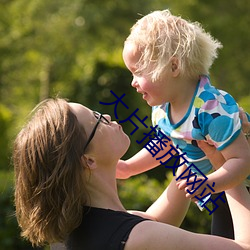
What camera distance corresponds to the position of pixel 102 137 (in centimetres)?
292

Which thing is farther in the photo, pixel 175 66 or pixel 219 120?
pixel 175 66

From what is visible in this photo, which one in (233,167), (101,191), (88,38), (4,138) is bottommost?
(4,138)

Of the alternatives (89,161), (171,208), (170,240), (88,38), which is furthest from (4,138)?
(170,240)

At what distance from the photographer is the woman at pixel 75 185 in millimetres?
2795

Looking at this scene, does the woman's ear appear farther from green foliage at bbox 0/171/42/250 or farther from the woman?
green foliage at bbox 0/171/42/250

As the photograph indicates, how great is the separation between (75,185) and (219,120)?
2.11ft

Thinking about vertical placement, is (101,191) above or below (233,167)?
below

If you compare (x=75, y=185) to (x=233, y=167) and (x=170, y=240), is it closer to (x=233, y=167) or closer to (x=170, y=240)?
(x=170, y=240)

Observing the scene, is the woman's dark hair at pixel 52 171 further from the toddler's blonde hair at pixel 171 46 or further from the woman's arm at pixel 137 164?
the woman's arm at pixel 137 164

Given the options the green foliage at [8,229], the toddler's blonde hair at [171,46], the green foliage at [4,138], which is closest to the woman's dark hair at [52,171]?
the toddler's blonde hair at [171,46]

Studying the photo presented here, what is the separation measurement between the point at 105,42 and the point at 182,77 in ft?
38.3

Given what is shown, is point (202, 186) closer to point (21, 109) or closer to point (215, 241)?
point (215, 241)

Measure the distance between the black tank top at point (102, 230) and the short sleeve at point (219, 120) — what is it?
0.45 meters

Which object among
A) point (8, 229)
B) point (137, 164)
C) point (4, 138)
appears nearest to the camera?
point (137, 164)
